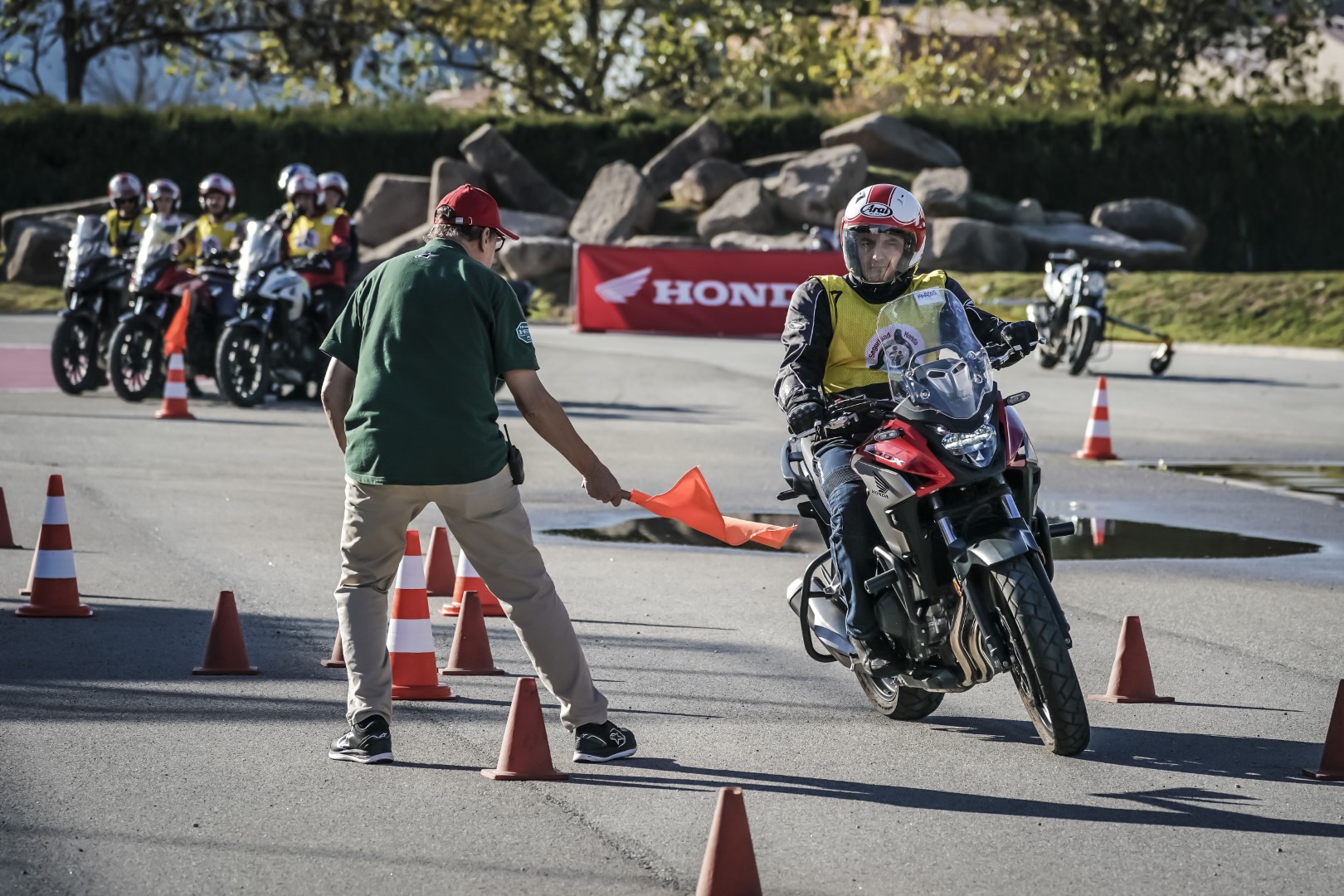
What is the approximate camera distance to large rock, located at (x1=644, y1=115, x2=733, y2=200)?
44.6 m

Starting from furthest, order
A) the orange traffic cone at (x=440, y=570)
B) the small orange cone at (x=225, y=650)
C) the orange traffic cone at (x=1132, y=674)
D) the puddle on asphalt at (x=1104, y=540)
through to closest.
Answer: the puddle on asphalt at (x=1104, y=540) → the orange traffic cone at (x=440, y=570) → the small orange cone at (x=225, y=650) → the orange traffic cone at (x=1132, y=674)

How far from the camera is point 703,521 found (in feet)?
23.7

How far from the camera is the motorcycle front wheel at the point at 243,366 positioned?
1898cm

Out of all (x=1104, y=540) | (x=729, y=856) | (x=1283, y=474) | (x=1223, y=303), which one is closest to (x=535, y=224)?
(x=1223, y=303)

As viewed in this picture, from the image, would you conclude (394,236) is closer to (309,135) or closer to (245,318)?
(309,135)

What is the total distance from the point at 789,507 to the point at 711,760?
22.5 feet

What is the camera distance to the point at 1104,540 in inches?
467

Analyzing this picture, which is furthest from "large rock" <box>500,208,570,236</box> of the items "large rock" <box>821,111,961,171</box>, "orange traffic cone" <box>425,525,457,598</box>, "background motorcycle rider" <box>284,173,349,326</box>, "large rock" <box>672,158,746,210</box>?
"orange traffic cone" <box>425,525,457,598</box>

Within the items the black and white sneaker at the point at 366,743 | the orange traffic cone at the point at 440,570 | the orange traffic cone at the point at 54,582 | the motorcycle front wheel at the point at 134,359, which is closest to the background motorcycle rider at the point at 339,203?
the motorcycle front wheel at the point at 134,359

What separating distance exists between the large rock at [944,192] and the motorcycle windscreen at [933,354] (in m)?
33.3

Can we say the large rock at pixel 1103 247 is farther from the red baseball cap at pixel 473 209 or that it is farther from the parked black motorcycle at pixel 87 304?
the red baseball cap at pixel 473 209

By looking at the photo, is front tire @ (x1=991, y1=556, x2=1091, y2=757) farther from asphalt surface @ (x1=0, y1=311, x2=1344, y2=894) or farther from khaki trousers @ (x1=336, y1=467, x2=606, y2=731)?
khaki trousers @ (x1=336, y1=467, x2=606, y2=731)

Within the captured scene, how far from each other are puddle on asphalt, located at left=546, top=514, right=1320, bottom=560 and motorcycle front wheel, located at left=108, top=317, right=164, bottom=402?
823cm

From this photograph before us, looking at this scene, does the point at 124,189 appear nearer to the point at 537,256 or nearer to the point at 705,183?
the point at 537,256
